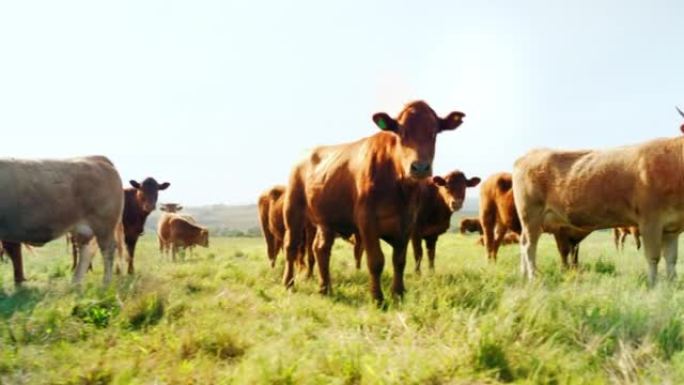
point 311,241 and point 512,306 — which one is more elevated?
point 512,306

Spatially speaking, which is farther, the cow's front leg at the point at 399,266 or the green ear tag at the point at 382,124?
the cow's front leg at the point at 399,266

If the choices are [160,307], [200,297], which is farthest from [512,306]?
[200,297]

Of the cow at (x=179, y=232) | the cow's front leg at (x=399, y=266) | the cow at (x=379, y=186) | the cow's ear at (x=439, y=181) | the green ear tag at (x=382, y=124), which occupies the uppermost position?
the green ear tag at (x=382, y=124)

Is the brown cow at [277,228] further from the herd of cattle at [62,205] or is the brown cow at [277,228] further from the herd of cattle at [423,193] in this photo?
the herd of cattle at [62,205]

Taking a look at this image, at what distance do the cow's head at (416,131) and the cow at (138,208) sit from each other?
9717 mm

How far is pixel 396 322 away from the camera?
4828 mm

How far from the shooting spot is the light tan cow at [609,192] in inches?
299

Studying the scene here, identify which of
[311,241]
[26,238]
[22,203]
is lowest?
[311,241]

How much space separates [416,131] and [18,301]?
4.92m

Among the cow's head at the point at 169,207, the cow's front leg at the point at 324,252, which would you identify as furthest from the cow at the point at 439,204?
the cow's head at the point at 169,207

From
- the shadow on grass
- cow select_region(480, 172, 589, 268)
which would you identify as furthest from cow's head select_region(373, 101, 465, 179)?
cow select_region(480, 172, 589, 268)

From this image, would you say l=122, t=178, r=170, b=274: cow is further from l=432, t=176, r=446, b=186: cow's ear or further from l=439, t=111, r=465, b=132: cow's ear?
l=439, t=111, r=465, b=132: cow's ear

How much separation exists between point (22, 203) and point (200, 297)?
10.1 feet

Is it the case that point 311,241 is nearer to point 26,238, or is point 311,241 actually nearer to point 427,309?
point 26,238
